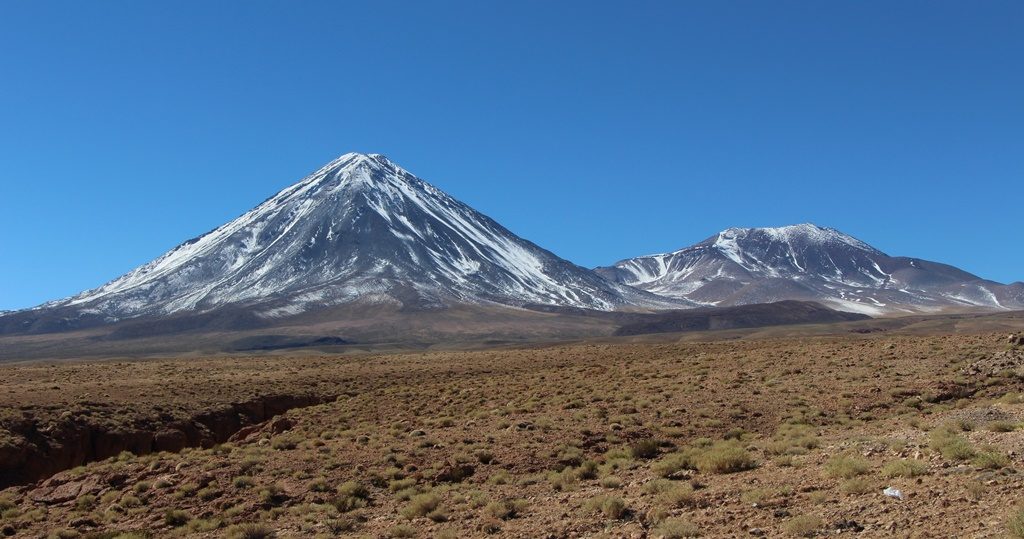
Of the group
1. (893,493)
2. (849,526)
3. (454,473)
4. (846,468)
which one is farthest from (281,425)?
(849,526)

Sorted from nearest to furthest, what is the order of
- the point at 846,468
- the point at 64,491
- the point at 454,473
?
1. the point at 846,468
2. the point at 454,473
3. the point at 64,491

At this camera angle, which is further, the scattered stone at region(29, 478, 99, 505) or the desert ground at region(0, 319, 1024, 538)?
the scattered stone at region(29, 478, 99, 505)

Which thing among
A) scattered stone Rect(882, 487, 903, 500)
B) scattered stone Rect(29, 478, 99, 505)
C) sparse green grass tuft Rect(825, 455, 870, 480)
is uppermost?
sparse green grass tuft Rect(825, 455, 870, 480)

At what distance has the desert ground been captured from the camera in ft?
37.9

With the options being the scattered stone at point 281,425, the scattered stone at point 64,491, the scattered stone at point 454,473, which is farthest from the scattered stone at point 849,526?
the scattered stone at point 281,425

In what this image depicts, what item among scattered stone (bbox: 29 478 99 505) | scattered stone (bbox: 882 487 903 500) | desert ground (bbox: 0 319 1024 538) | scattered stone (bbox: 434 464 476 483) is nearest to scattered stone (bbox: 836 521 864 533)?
desert ground (bbox: 0 319 1024 538)

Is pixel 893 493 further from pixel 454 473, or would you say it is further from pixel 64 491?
pixel 64 491

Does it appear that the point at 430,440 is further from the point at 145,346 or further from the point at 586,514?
the point at 145,346

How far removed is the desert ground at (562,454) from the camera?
37.9 ft

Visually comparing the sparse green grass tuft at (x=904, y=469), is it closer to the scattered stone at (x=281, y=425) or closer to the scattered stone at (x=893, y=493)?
the scattered stone at (x=893, y=493)

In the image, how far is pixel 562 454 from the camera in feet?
→ 58.2

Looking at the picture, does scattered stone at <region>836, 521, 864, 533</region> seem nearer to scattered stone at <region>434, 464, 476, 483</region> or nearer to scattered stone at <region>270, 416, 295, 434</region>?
scattered stone at <region>434, 464, 476, 483</region>

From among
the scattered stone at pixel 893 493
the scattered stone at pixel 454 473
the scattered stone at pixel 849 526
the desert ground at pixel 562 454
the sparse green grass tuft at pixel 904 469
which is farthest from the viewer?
the scattered stone at pixel 454 473

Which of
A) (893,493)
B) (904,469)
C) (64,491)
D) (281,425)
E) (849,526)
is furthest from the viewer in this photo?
(281,425)
